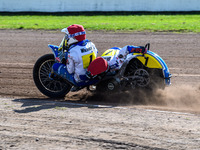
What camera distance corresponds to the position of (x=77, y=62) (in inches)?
308

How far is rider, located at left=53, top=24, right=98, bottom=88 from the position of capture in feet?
25.3

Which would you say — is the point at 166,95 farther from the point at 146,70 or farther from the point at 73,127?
the point at 73,127

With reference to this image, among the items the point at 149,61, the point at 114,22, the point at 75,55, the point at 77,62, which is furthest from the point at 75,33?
the point at 114,22

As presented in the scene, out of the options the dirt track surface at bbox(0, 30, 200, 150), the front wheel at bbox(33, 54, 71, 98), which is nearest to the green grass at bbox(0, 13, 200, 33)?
the dirt track surface at bbox(0, 30, 200, 150)

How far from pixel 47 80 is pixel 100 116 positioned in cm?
228

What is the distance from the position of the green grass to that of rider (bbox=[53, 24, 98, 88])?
1038 cm

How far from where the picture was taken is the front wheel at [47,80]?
8.34 metres

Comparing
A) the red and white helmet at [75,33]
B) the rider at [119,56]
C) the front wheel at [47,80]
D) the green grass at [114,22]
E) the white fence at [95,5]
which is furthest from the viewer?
the white fence at [95,5]

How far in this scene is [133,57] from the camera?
7.77 meters

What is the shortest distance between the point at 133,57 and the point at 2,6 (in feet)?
70.2

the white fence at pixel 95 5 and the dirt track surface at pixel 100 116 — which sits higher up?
the white fence at pixel 95 5

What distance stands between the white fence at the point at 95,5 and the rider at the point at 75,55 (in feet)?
60.3

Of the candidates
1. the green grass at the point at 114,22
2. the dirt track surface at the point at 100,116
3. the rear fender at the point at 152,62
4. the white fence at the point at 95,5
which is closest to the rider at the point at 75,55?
the dirt track surface at the point at 100,116

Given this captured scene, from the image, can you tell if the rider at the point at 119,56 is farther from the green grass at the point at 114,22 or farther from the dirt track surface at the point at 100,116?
the green grass at the point at 114,22
